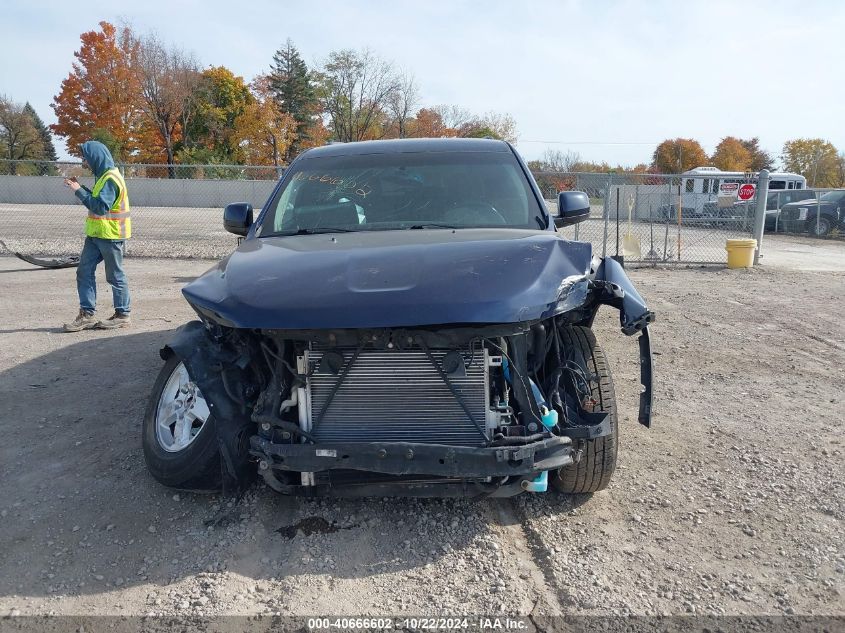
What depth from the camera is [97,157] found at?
→ 7.27m

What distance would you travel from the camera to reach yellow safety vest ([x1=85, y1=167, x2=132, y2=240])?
23.5 ft

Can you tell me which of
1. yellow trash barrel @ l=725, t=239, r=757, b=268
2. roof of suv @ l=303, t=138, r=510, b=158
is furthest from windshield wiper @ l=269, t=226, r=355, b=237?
yellow trash barrel @ l=725, t=239, r=757, b=268

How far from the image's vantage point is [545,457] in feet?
9.71

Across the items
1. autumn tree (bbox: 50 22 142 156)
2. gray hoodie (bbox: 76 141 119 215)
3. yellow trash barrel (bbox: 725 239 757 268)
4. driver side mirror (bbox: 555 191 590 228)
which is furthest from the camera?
autumn tree (bbox: 50 22 142 156)

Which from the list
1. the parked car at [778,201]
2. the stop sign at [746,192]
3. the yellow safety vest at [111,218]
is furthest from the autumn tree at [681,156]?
the yellow safety vest at [111,218]

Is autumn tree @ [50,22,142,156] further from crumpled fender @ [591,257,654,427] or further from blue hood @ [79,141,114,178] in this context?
crumpled fender @ [591,257,654,427]

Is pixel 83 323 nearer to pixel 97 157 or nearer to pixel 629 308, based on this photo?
pixel 97 157

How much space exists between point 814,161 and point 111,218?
205ft

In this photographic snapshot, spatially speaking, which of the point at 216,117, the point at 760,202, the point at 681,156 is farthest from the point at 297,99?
the point at 760,202

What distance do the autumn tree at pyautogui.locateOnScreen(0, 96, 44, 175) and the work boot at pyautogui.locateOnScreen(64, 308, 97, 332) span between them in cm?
5644

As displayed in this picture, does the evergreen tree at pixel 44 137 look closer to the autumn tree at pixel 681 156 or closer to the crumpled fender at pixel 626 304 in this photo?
the autumn tree at pixel 681 156

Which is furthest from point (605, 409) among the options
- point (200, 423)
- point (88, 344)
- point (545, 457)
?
point (88, 344)

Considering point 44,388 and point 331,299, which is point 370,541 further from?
point 44,388

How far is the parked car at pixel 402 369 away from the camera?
289 centimetres
